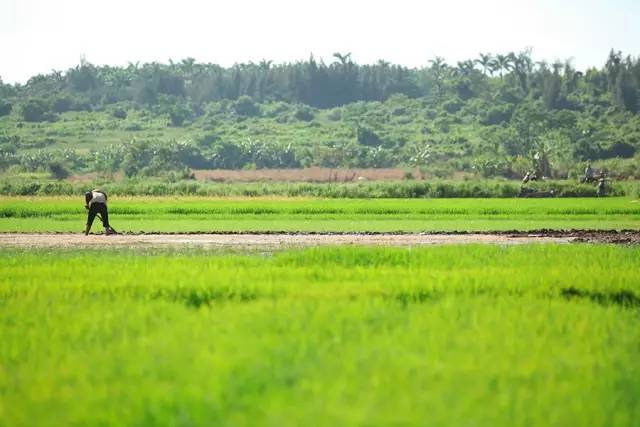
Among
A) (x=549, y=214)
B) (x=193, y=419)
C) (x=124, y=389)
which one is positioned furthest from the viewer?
(x=549, y=214)

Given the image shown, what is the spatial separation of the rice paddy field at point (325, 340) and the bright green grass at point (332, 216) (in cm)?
1448

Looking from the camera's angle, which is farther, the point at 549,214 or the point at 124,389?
the point at 549,214

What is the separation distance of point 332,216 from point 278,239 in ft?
38.0

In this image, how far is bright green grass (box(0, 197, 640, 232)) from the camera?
32.9m

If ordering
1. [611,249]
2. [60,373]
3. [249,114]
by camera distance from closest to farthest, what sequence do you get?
[60,373]
[611,249]
[249,114]

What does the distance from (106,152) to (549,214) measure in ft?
277

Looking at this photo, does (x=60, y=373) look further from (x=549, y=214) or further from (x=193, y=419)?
(x=549, y=214)

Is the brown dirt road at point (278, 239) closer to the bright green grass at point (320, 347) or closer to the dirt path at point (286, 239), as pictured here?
the dirt path at point (286, 239)

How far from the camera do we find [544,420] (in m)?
6.94

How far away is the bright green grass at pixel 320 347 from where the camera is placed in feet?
23.3

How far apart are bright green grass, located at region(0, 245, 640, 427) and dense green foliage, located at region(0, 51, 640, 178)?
6453 centimetres

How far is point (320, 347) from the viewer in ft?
29.5

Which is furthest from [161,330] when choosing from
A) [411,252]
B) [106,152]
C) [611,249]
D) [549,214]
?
[106,152]

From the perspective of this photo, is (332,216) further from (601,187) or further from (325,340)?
(325,340)
